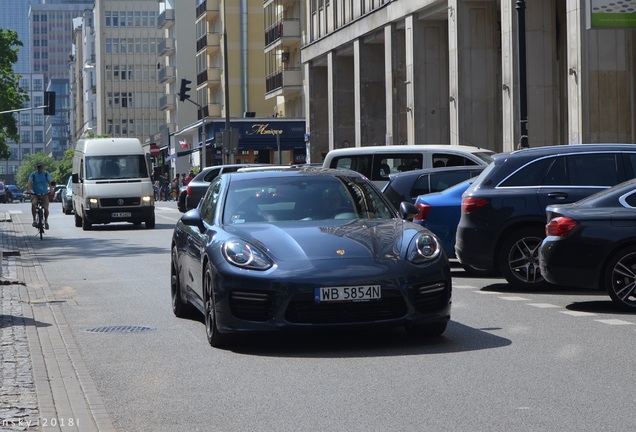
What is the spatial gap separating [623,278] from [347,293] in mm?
4038

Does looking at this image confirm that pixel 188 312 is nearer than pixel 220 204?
No

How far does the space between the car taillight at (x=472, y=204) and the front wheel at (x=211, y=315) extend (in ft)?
17.6

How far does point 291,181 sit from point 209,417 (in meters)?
4.50

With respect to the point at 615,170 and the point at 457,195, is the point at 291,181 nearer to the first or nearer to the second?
the point at 615,170

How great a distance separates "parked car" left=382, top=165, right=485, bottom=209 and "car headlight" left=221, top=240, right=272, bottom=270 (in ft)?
33.4

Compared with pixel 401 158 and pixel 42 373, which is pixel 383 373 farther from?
pixel 401 158

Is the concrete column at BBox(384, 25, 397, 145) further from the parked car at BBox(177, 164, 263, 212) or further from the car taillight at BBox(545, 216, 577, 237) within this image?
the car taillight at BBox(545, 216, 577, 237)

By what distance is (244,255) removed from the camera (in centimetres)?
1066

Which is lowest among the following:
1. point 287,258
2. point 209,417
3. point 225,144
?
point 209,417

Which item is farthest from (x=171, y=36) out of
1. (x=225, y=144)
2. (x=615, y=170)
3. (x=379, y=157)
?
(x=615, y=170)

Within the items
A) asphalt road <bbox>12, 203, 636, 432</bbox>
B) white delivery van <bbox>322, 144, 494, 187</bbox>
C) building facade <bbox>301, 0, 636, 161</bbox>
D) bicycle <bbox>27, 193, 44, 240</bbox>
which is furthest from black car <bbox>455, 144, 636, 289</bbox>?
bicycle <bbox>27, 193, 44, 240</bbox>

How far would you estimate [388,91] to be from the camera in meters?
52.4

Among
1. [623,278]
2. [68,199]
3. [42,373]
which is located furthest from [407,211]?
[68,199]

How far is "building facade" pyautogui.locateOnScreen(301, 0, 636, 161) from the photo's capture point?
35.4m
